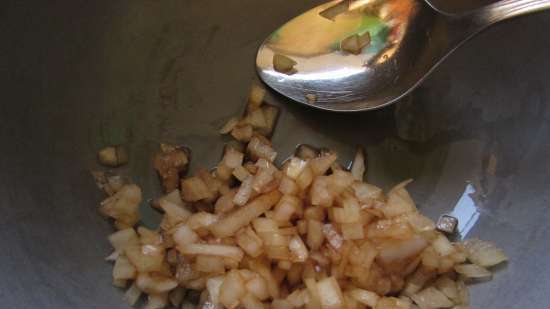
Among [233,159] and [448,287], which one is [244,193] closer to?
[233,159]

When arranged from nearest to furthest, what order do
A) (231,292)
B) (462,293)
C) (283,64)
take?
(231,292) < (462,293) < (283,64)

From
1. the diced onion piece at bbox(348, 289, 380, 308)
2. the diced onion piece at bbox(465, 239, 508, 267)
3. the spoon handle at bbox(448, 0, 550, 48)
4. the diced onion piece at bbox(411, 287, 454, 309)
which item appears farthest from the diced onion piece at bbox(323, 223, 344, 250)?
the spoon handle at bbox(448, 0, 550, 48)

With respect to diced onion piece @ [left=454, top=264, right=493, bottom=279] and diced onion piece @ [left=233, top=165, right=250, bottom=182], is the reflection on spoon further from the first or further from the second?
diced onion piece @ [left=233, top=165, right=250, bottom=182]

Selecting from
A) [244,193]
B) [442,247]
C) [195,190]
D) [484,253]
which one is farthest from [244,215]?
[484,253]

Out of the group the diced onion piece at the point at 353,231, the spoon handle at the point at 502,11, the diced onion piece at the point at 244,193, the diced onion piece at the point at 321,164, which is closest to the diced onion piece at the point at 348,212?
the diced onion piece at the point at 353,231

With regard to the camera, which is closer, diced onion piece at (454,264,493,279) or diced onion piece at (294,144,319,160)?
diced onion piece at (454,264,493,279)

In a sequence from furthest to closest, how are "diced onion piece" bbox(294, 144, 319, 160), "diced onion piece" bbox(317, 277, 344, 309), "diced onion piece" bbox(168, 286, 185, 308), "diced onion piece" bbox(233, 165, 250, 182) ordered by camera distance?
"diced onion piece" bbox(294, 144, 319, 160)
"diced onion piece" bbox(233, 165, 250, 182)
"diced onion piece" bbox(168, 286, 185, 308)
"diced onion piece" bbox(317, 277, 344, 309)

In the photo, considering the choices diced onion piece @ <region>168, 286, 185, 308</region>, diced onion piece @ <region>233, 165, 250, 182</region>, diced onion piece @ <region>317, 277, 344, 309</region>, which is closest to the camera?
diced onion piece @ <region>317, 277, 344, 309</region>
